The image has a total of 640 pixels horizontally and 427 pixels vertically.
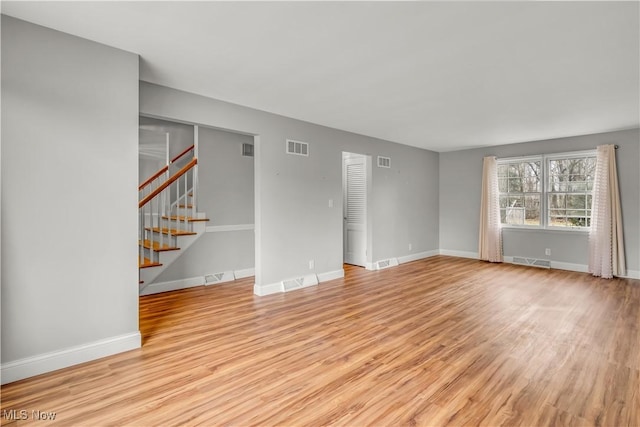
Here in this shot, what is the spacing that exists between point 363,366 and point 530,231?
5.82 metres

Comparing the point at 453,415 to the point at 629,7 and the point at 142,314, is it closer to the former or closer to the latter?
the point at 629,7

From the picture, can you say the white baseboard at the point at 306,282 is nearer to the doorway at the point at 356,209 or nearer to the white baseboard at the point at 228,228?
the doorway at the point at 356,209

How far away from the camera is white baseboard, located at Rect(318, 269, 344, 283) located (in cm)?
533

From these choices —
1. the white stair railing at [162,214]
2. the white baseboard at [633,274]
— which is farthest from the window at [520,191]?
the white stair railing at [162,214]

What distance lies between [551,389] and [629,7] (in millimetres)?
2647

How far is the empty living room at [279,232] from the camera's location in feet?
7.07

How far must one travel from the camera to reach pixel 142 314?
3.75 m

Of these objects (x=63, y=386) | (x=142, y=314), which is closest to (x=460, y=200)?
(x=142, y=314)

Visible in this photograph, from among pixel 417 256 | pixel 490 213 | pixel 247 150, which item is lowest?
pixel 417 256

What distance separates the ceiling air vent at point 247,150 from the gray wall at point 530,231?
16.1 feet

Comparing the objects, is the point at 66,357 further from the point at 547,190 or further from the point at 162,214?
the point at 547,190

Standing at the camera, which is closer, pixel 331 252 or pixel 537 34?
pixel 537 34

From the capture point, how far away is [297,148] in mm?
4934

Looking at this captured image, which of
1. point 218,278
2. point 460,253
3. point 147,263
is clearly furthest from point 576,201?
point 147,263
